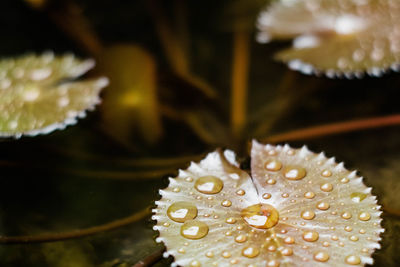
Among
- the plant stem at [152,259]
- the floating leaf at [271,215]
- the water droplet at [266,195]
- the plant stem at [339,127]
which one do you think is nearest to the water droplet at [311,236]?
the floating leaf at [271,215]

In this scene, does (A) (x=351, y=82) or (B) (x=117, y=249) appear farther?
(A) (x=351, y=82)

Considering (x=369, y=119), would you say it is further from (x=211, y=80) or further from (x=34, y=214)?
(x=34, y=214)

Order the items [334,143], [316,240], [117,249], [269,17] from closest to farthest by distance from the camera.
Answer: [316,240] → [117,249] → [334,143] → [269,17]

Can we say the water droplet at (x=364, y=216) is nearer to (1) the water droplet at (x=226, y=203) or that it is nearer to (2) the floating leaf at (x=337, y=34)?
(1) the water droplet at (x=226, y=203)

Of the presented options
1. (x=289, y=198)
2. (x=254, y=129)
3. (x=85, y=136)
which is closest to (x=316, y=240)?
(x=289, y=198)

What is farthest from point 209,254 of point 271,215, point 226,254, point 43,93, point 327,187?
point 43,93

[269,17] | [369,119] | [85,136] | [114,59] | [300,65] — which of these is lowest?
[369,119]

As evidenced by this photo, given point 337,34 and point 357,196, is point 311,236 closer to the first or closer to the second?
point 357,196

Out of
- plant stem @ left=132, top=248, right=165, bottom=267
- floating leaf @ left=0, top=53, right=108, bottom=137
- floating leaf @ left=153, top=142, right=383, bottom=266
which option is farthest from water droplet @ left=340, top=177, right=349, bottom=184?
floating leaf @ left=0, top=53, right=108, bottom=137
